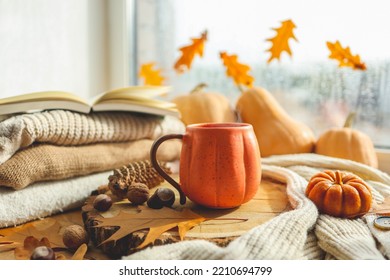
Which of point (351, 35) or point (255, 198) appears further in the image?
point (351, 35)

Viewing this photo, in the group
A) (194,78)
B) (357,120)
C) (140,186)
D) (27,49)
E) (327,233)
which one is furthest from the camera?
(194,78)

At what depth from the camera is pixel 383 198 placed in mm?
725

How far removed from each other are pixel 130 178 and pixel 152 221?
151 millimetres

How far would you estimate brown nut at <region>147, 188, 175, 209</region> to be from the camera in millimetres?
670

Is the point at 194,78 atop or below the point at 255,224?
atop

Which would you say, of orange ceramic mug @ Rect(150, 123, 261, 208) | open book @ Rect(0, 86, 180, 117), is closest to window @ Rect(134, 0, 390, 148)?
open book @ Rect(0, 86, 180, 117)

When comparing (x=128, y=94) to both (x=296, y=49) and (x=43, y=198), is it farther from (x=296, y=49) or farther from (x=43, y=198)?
(x=296, y=49)

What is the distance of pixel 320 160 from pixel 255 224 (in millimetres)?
333

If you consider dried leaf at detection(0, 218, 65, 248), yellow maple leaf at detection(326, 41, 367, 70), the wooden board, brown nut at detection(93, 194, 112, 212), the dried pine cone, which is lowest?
dried leaf at detection(0, 218, 65, 248)

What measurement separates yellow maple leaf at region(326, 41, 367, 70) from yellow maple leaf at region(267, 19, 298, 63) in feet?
0.35

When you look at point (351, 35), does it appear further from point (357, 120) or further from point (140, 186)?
point (140, 186)

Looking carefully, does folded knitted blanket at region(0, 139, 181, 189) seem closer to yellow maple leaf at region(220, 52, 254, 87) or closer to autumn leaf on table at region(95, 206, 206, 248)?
autumn leaf on table at region(95, 206, 206, 248)

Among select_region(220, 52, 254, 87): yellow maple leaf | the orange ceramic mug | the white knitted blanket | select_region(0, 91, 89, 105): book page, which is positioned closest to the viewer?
the white knitted blanket

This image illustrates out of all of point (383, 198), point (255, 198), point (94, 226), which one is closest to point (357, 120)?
point (383, 198)
